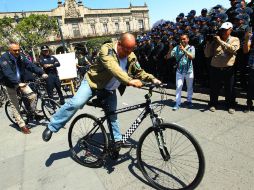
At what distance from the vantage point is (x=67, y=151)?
467 cm

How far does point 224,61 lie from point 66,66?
20.5 ft

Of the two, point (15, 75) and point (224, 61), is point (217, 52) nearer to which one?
point (224, 61)

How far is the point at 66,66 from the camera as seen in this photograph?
9680 millimetres

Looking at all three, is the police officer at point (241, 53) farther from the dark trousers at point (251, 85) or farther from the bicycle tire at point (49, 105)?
the bicycle tire at point (49, 105)

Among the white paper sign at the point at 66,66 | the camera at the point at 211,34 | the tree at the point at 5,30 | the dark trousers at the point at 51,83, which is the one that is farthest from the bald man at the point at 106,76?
the tree at the point at 5,30

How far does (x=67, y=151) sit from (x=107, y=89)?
179 cm

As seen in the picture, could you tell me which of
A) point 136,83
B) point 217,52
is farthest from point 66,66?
point 136,83

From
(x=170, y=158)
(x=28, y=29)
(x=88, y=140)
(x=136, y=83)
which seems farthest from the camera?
(x=28, y=29)

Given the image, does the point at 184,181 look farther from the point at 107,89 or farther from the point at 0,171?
the point at 0,171

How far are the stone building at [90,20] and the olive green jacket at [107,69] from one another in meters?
54.8

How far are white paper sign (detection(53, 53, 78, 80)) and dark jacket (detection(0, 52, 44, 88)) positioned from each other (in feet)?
12.2

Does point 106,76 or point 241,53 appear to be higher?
point 106,76

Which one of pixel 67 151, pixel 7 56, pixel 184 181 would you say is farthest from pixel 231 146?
pixel 7 56

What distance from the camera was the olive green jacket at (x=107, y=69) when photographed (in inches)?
121
